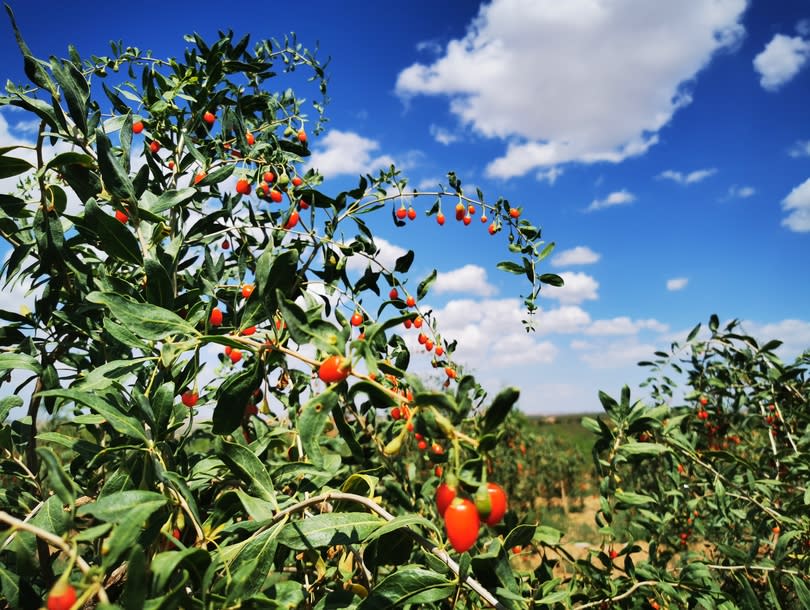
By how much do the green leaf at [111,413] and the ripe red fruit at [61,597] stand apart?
0.43 metres

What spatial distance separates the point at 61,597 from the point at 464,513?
64 cm

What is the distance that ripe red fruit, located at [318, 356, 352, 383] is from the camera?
3.17 ft

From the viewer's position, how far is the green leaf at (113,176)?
4.37 feet

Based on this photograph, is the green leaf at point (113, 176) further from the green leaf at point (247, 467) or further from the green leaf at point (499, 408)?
the green leaf at point (499, 408)

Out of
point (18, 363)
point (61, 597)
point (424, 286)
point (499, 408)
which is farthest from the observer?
point (424, 286)

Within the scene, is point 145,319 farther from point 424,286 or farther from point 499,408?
point 424,286

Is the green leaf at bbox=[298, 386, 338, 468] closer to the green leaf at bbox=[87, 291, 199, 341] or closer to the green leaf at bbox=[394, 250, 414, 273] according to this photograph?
the green leaf at bbox=[87, 291, 199, 341]

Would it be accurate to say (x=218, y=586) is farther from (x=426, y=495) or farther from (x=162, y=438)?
(x=426, y=495)

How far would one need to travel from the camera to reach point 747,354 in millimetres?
3613

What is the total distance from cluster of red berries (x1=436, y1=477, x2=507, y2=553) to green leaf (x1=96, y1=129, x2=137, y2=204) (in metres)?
1.19

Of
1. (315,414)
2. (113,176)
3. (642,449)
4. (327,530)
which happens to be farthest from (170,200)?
(642,449)

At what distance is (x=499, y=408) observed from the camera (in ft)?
2.84

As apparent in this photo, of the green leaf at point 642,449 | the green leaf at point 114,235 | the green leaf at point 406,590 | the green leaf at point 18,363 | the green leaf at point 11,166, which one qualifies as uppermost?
the green leaf at point 11,166

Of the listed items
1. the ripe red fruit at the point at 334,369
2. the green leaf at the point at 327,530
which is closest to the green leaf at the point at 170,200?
the ripe red fruit at the point at 334,369
